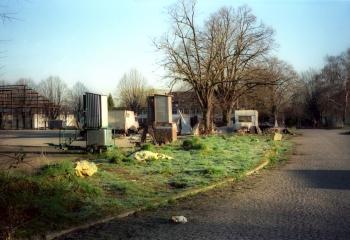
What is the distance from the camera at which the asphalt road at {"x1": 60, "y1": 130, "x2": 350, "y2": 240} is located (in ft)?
26.0

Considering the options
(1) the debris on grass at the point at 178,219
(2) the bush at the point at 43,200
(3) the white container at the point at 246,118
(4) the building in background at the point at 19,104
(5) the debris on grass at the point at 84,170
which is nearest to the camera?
(2) the bush at the point at 43,200

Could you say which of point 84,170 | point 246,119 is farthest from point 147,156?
point 246,119

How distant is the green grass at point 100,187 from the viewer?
861 cm

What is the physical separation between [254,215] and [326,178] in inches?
257

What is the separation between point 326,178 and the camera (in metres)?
Answer: 15.1

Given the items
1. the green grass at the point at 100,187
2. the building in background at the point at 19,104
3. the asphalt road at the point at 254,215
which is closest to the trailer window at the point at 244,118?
the building in background at the point at 19,104

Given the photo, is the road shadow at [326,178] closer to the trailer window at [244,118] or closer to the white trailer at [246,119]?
the white trailer at [246,119]

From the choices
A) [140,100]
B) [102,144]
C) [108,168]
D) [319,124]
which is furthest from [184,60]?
[319,124]

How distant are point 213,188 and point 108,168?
4.20 metres

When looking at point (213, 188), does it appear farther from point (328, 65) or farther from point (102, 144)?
point (328, 65)

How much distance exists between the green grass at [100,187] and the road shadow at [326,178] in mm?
1960

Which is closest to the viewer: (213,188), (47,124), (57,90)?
(213,188)

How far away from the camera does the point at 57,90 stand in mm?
109750

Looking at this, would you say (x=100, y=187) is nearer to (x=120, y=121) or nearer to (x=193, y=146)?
(x=193, y=146)
